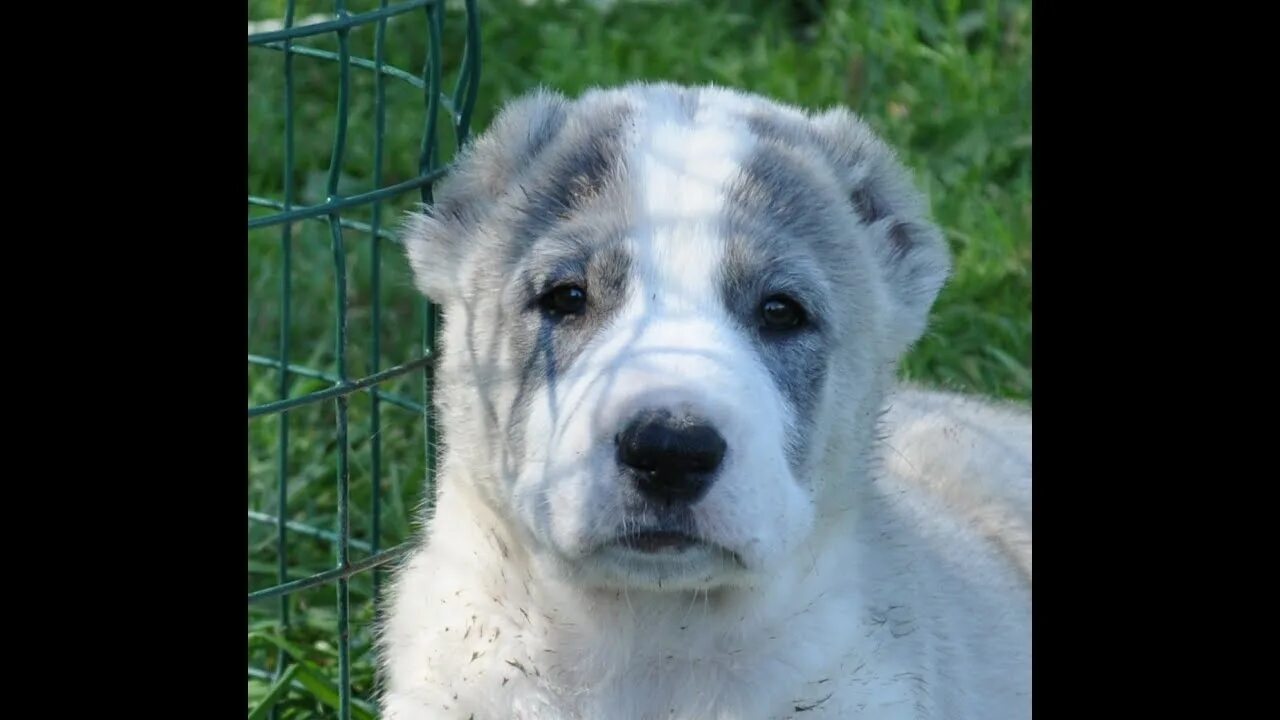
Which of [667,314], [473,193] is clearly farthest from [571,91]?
[667,314]

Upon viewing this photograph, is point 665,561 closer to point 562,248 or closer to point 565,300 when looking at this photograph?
point 565,300

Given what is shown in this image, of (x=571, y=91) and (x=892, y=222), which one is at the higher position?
(x=571, y=91)

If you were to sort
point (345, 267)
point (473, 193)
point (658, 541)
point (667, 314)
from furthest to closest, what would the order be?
point (345, 267), point (473, 193), point (667, 314), point (658, 541)

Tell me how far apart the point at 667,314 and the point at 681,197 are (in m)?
0.28

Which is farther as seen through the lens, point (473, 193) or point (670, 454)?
point (473, 193)

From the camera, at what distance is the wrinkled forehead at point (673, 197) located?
3.56 meters

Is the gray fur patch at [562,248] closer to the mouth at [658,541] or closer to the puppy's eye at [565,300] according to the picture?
the puppy's eye at [565,300]

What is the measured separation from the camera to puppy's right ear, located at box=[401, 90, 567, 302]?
3.99m

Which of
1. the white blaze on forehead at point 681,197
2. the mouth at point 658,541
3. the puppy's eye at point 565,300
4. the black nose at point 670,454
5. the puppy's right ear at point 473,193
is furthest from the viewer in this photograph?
the puppy's right ear at point 473,193

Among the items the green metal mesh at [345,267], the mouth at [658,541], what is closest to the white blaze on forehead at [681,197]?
the mouth at [658,541]

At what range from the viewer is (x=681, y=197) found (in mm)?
3609

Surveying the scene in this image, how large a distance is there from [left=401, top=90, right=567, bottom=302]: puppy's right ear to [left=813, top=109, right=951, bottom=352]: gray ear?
65cm

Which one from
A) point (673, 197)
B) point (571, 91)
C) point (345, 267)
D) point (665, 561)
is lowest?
point (665, 561)
